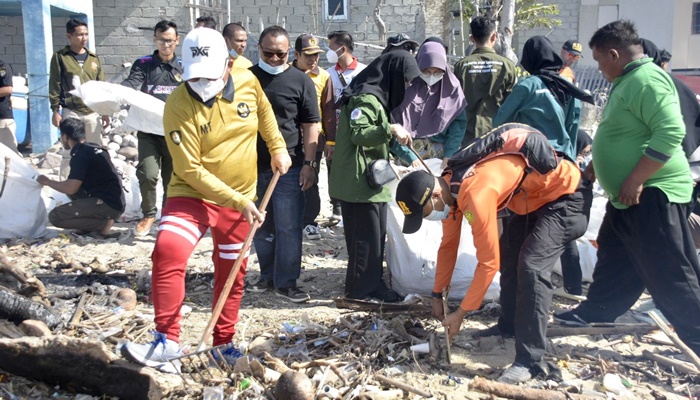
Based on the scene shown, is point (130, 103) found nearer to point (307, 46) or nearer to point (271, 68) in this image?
point (307, 46)

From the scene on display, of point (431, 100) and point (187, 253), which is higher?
point (431, 100)

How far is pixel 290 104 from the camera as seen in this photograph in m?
5.54

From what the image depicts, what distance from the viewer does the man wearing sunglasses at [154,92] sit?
7.11 meters

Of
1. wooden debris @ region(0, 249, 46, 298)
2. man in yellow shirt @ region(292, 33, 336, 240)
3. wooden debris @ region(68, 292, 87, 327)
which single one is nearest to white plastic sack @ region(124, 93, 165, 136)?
man in yellow shirt @ region(292, 33, 336, 240)

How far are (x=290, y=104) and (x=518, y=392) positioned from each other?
9.14 ft

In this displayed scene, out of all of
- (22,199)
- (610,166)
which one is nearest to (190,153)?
(610,166)

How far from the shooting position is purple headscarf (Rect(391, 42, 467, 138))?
19.0ft

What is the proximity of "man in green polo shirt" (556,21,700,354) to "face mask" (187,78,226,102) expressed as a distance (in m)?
2.35

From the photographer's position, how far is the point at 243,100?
13.9ft

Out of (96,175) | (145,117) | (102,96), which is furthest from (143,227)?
(102,96)

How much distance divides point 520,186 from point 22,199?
524 centimetres

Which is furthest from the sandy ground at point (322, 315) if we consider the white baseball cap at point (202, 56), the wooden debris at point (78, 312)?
the white baseball cap at point (202, 56)

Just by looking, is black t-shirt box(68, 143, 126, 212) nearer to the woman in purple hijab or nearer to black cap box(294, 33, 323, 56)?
black cap box(294, 33, 323, 56)

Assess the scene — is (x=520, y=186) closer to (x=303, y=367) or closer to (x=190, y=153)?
(x=303, y=367)
